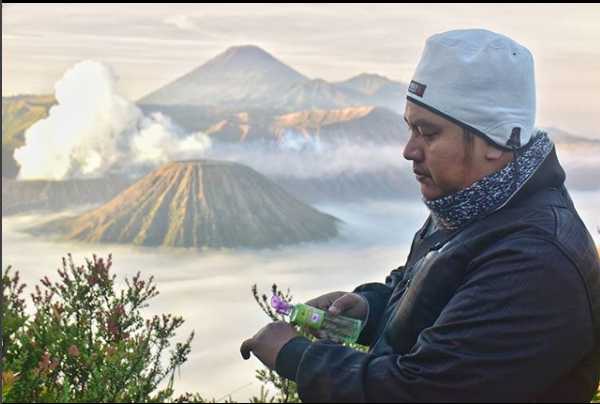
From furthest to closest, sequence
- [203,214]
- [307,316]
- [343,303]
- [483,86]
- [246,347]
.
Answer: [203,214], [343,303], [307,316], [246,347], [483,86]

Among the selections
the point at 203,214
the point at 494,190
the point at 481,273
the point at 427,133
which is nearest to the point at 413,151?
the point at 427,133

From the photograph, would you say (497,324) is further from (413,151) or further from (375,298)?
(375,298)

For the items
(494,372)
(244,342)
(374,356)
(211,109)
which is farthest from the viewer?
(211,109)

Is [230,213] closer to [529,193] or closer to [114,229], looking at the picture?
[114,229]

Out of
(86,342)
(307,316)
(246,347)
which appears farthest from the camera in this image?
(86,342)

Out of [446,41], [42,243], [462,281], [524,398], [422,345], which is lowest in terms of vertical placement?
[524,398]

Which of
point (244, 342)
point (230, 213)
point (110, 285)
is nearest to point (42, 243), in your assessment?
point (230, 213)

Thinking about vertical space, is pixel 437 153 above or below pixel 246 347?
above
